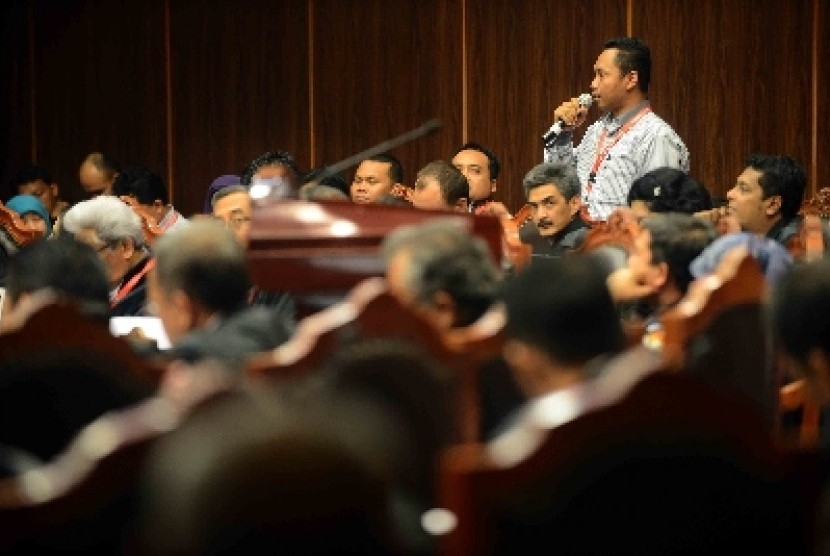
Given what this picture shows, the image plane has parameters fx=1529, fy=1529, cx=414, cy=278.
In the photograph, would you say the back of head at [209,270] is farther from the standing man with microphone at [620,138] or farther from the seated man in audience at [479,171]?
the seated man in audience at [479,171]

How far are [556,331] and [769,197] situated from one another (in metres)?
3.25

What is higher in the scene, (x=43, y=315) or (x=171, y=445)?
(x=171, y=445)

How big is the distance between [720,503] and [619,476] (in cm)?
12

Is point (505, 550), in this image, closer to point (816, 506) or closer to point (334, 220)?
point (816, 506)

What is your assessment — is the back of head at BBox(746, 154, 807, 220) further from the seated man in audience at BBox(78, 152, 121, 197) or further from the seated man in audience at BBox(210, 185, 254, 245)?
the seated man in audience at BBox(78, 152, 121, 197)

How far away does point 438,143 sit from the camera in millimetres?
8945

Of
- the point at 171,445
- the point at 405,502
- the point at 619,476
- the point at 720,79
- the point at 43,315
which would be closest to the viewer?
the point at 171,445

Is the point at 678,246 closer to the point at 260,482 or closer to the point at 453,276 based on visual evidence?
the point at 453,276

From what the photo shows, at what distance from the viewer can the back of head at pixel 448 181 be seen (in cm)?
593

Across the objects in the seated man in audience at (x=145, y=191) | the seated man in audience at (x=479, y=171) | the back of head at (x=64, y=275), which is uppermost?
the back of head at (x=64, y=275)

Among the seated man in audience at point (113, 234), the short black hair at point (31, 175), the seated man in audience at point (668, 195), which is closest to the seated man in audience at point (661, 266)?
the seated man in audience at point (668, 195)

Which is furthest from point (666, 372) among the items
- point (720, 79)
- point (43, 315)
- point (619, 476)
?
point (720, 79)

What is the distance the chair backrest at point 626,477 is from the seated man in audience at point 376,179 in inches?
194

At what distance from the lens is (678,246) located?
355cm
